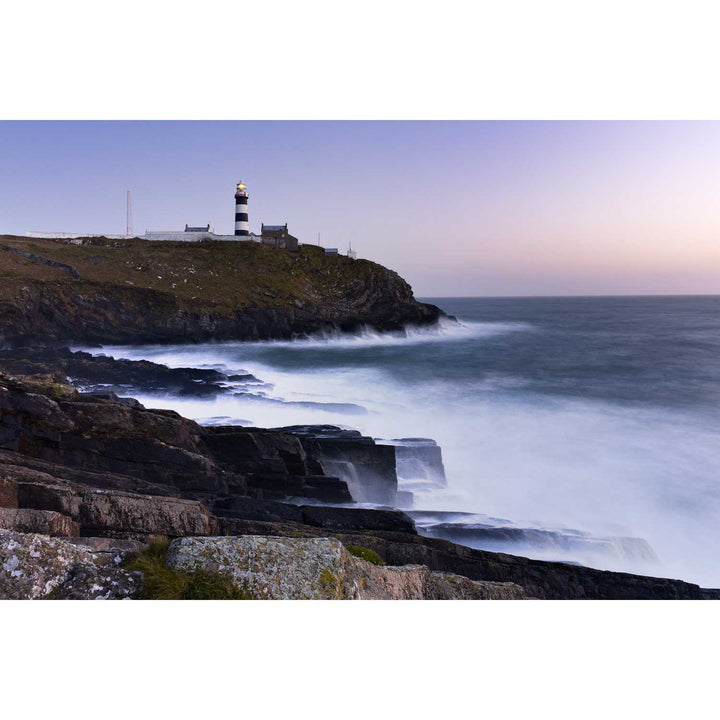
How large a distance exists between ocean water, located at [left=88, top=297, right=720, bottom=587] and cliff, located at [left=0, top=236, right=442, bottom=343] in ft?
5.98

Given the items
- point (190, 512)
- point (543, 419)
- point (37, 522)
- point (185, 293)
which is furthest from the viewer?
point (185, 293)

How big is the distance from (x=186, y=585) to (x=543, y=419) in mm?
9250

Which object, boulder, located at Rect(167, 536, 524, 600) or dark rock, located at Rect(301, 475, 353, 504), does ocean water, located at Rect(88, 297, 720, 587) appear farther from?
boulder, located at Rect(167, 536, 524, 600)

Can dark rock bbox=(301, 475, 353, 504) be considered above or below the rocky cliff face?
below

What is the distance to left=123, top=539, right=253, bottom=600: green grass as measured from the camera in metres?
2.47

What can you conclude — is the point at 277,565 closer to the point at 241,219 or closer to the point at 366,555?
the point at 366,555

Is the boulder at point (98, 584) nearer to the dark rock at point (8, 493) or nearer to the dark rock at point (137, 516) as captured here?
the dark rock at point (137, 516)

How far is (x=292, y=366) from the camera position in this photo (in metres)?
14.9

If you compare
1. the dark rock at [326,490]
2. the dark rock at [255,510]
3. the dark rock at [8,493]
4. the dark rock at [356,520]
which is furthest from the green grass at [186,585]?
the dark rock at [326,490]

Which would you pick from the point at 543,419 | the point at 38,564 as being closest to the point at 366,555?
the point at 38,564

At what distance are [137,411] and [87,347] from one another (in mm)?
10705

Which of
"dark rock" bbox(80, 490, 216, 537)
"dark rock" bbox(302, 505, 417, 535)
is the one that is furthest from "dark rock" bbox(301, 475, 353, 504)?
"dark rock" bbox(80, 490, 216, 537)

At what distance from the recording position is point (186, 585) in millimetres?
2484

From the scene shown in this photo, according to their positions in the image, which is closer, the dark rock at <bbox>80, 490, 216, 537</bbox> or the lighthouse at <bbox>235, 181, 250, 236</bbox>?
the dark rock at <bbox>80, 490, 216, 537</bbox>
